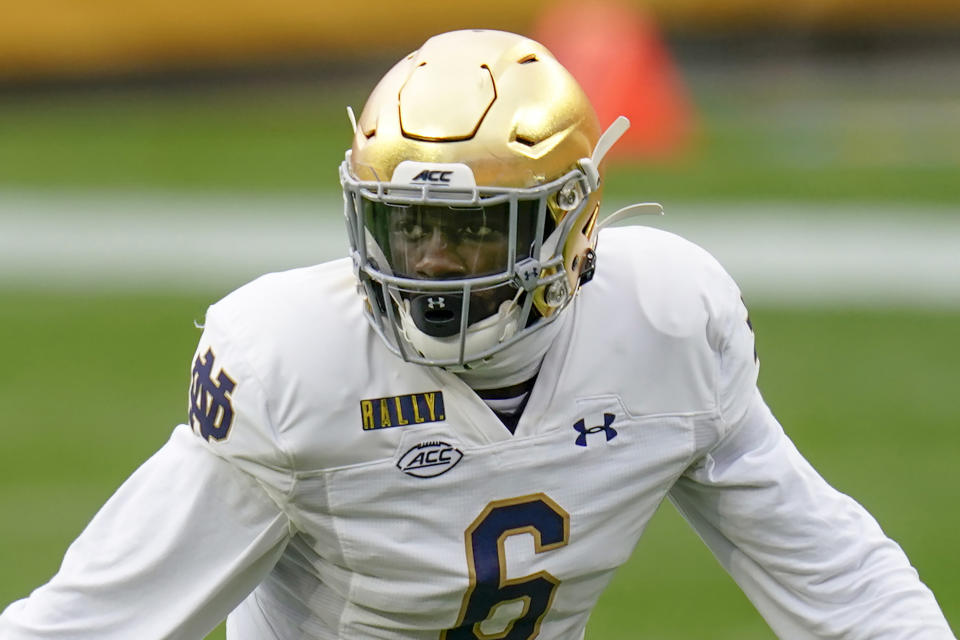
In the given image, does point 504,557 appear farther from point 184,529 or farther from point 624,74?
point 624,74

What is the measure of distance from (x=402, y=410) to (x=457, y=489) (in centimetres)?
15

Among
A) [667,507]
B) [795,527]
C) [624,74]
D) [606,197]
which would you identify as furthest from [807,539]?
[624,74]

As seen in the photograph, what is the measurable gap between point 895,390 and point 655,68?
4191mm

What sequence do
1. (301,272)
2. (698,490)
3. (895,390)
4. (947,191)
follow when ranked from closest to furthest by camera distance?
(301,272) < (698,490) < (895,390) < (947,191)

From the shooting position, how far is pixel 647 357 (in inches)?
92.8

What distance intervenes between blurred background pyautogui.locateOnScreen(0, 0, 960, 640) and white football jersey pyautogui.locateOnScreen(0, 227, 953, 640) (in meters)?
2.17

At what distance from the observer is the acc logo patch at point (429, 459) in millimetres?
2256

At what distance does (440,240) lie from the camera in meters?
2.19

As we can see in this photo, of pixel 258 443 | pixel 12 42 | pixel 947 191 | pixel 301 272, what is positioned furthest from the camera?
pixel 12 42

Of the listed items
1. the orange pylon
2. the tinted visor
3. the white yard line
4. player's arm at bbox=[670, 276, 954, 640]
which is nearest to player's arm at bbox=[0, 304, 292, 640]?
the tinted visor

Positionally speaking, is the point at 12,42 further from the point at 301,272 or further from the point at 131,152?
the point at 301,272

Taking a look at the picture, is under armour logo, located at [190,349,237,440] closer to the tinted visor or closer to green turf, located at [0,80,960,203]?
the tinted visor

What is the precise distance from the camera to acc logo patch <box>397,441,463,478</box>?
2.26m

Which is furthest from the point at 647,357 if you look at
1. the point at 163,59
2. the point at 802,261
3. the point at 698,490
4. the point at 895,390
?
the point at 163,59
